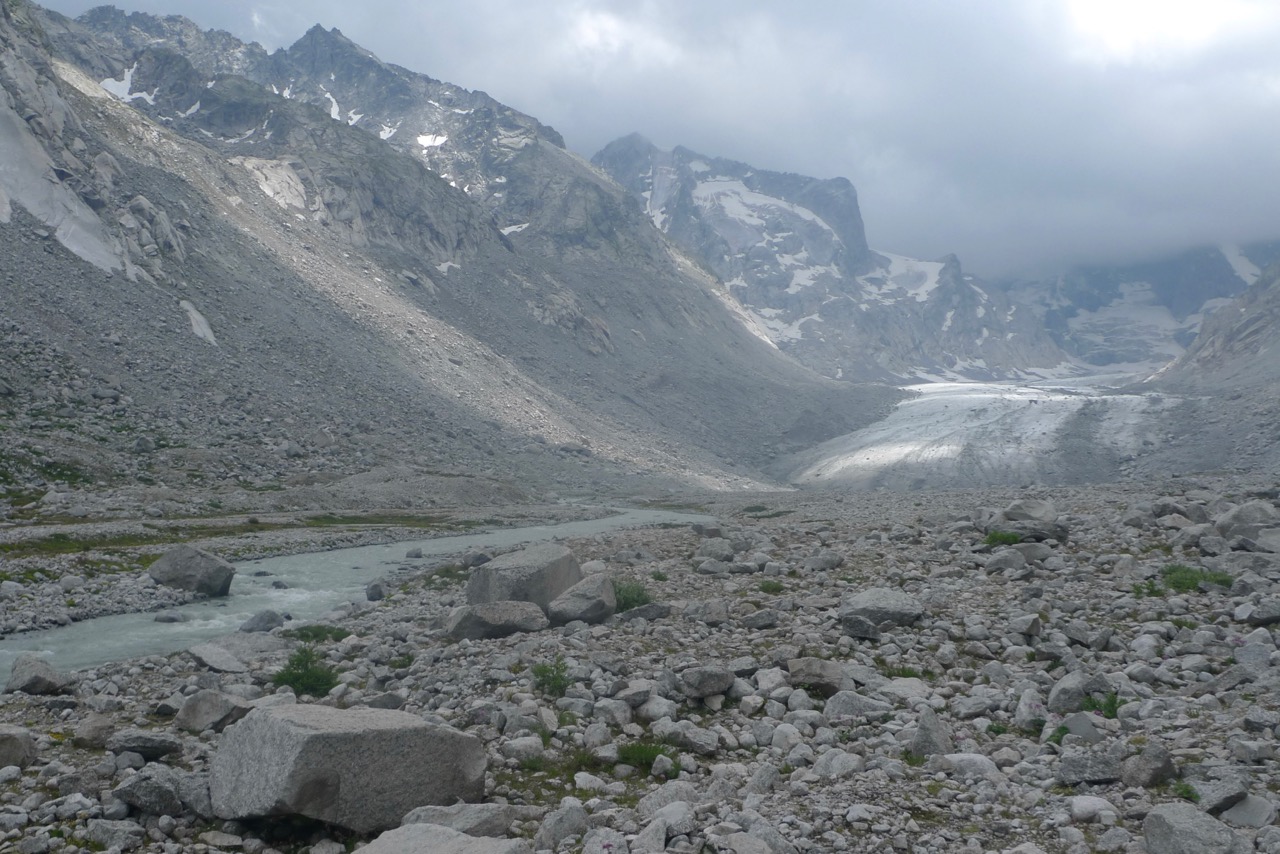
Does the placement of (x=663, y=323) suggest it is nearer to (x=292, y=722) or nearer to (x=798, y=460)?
(x=798, y=460)

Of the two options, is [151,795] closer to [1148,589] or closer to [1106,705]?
[1106,705]

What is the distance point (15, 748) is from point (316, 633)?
11034mm

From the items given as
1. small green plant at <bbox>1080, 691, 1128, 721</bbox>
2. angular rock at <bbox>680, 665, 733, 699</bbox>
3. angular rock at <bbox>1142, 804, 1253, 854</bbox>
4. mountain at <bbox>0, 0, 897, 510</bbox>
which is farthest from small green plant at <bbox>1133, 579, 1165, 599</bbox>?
mountain at <bbox>0, 0, 897, 510</bbox>

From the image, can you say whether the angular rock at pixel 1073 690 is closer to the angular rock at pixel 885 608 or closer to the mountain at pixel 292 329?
the angular rock at pixel 885 608

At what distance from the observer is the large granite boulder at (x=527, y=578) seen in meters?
20.1

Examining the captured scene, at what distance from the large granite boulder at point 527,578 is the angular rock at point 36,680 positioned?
27.8 ft

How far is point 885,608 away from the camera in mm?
16125

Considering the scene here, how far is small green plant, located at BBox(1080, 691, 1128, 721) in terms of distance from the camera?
425 inches

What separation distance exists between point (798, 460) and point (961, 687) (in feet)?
410

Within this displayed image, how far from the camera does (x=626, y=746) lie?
1116cm

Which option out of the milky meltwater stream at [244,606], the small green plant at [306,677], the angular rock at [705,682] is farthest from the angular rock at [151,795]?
the milky meltwater stream at [244,606]

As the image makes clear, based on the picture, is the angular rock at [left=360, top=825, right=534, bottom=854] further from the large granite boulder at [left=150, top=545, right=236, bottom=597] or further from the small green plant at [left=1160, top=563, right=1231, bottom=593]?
the large granite boulder at [left=150, top=545, right=236, bottom=597]

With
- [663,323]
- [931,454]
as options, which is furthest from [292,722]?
[663,323]

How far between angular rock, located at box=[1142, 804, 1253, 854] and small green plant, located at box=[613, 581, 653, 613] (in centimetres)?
1234
